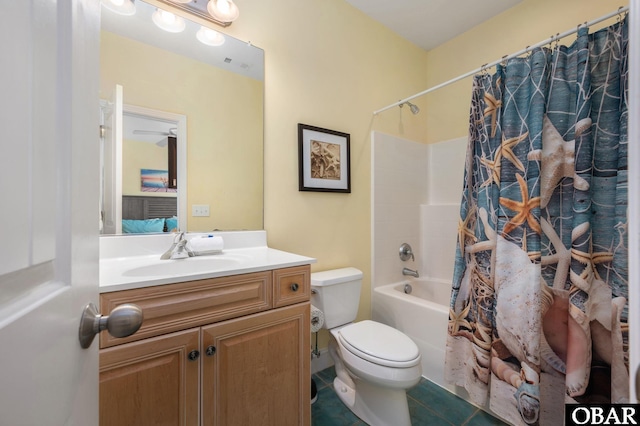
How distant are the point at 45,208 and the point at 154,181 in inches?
47.0

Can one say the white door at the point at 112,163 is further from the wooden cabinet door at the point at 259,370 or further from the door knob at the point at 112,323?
the door knob at the point at 112,323

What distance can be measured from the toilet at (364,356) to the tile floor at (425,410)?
0.06 m

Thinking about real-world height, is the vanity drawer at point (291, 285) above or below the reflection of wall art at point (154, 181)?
below

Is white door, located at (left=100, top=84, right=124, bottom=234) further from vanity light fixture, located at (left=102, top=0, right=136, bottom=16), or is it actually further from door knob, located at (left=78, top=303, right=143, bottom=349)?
door knob, located at (left=78, top=303, right=143, bottom=349)

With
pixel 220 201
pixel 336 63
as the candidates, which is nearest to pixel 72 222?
pixel 220 201

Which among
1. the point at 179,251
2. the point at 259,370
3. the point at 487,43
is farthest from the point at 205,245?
the point at 487,43

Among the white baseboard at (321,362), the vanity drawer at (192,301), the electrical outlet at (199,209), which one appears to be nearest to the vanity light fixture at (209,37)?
the electrical outlet at (199,209)

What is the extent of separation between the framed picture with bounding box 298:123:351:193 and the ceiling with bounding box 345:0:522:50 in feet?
3.37

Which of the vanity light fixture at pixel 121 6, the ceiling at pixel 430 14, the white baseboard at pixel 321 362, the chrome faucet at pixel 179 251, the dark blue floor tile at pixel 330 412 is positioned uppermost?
the ceiling at pixel 430 14

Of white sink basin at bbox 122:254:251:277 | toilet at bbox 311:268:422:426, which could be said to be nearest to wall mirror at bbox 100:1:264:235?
white sink basin at bbox 122:254:251:277

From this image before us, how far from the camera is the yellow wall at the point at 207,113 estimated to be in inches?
50.7

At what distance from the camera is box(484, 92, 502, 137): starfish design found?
59.1 inches

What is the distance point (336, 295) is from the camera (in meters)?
1.65

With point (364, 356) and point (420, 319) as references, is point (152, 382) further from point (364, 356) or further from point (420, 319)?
point (420, 319)
